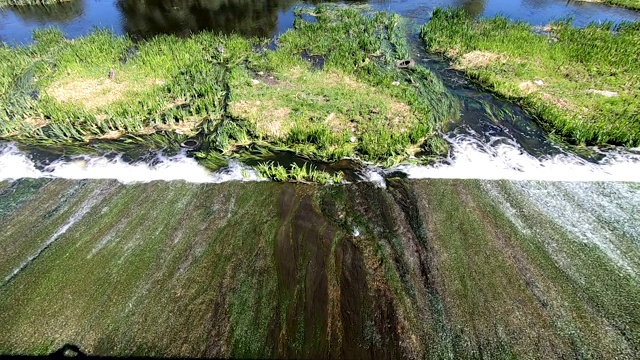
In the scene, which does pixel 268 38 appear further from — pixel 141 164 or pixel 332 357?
pixel 332 357

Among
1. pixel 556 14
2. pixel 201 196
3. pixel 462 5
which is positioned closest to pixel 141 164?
pixel 201 196

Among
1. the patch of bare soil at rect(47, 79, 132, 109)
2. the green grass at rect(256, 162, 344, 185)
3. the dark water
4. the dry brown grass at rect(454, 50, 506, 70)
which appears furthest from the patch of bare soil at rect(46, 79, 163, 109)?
the dry brown grass at rect(454, 50, 506, 70)

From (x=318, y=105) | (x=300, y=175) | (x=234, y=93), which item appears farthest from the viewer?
(x=234, y=93)

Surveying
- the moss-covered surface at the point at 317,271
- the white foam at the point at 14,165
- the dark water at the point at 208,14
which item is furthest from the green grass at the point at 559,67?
the white foam at the point at 14,165

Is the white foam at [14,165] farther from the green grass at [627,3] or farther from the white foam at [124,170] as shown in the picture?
the green grass at [627,3]

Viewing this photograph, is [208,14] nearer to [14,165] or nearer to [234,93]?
[234,93]

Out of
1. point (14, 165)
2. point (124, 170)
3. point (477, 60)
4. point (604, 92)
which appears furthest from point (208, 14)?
point (604, 92)

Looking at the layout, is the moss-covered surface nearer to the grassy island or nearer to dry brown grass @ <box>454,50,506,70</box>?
the grassy island
